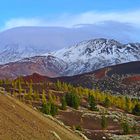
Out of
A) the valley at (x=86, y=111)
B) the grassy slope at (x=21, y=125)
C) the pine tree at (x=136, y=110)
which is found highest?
the grassy slope at (x=21, y=125)

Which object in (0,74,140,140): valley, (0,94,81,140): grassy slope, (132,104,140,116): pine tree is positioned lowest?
(132,104,140,116): pine tree

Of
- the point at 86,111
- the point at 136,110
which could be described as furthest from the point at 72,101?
the point at 136,110

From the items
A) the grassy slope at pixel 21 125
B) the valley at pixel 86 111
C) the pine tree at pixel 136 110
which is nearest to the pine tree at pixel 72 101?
the valley at pixel 86 111

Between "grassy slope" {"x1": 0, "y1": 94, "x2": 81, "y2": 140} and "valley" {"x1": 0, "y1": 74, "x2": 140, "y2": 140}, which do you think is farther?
"valley" {"x1": 0, "y1": 74, "x2": 140, "y2": 140}

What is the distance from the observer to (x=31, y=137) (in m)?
35.0

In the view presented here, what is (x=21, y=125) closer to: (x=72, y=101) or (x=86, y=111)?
(x=86, y=111)

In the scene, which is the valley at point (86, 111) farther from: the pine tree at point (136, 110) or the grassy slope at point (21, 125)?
the grassy slope at point (21, 125)

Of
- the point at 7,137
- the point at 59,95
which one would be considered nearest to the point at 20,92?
the point at 59,95

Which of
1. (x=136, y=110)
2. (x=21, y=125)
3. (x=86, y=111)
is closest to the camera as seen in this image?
(x=21, y=125)

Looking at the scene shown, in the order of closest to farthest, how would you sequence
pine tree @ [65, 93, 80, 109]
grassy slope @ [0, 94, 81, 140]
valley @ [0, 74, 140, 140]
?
grassy slope @ [0, 94, 81, 140] → valley @ [0, 74, 140, 140] → pine tree @ [65, 93, 80, 109]

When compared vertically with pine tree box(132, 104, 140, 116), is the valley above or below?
above

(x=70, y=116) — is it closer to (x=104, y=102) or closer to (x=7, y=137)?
(x=104, y=102)

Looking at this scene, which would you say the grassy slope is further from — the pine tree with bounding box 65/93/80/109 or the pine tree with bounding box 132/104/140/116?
the pine tree with bounding box 132/104/140/116

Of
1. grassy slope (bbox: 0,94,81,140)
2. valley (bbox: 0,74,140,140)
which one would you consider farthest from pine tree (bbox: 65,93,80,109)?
grassy slope (bbox: 0,94,81,140)
